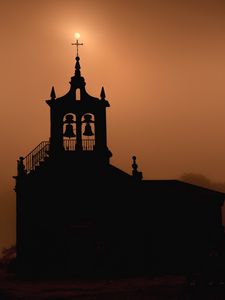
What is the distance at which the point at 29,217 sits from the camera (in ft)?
76.6

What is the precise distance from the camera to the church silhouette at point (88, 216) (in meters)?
23.2

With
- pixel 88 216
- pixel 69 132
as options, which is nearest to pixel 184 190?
pixel 88 216

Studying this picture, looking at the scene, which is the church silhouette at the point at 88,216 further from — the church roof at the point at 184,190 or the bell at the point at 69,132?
the church roof at the point at 184,190

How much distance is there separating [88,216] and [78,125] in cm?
573

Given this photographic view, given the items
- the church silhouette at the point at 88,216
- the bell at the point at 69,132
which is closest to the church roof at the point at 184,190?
the church silhouette at the point at 88,216

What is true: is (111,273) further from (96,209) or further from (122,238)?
(96,209)

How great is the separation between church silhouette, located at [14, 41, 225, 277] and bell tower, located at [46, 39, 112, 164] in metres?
0.06

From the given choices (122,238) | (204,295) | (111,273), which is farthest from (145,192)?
(204,295)

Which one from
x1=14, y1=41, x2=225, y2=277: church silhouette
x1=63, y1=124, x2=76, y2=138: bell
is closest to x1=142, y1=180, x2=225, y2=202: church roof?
x1=14, y1=41, x2=225, y2=277: church silhouette

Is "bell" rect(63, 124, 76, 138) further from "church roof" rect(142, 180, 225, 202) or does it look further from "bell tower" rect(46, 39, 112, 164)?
"church roof" rect(142, 180, 225, 202)

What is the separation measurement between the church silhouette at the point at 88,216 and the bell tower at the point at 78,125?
0.20ft

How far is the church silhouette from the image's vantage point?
76.1 ft

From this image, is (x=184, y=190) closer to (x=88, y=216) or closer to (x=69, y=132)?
(x=88, y=216)

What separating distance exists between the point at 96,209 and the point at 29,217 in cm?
408
